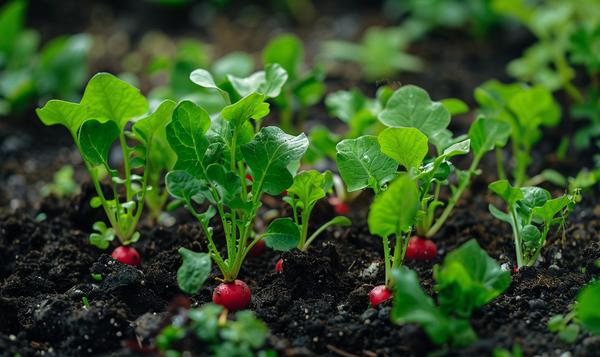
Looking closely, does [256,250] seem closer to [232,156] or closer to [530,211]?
[232,156]

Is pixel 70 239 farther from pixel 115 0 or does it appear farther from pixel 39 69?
pixel 115 0

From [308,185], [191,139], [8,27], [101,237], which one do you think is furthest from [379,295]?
[8,27]

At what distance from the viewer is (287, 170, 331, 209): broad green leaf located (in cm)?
144

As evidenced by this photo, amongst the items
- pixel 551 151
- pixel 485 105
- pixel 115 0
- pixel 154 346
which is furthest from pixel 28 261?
pixel 115 0

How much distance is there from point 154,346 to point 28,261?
79 cm

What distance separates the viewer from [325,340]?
4.31 feet

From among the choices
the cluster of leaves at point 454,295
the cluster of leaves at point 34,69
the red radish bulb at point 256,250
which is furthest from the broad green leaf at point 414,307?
the cluster of leaves at point 34,69

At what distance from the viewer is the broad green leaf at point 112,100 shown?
151cm

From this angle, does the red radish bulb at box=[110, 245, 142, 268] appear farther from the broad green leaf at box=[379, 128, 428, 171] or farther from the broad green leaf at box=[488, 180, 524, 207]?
the broad green leaf at box=[488, 180, 524, 207]

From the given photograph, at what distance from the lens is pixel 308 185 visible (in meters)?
1.46

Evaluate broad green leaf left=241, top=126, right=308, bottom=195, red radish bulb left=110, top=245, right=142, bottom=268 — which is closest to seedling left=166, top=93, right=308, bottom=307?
broad green leaf left=241, top=126, right=308, bottom=195

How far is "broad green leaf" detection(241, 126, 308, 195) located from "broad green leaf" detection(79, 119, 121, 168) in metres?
0.48

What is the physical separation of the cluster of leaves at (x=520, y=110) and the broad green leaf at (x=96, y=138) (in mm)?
1438

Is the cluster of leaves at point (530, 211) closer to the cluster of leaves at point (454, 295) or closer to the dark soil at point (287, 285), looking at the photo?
the dark soil at point (287, 285)
